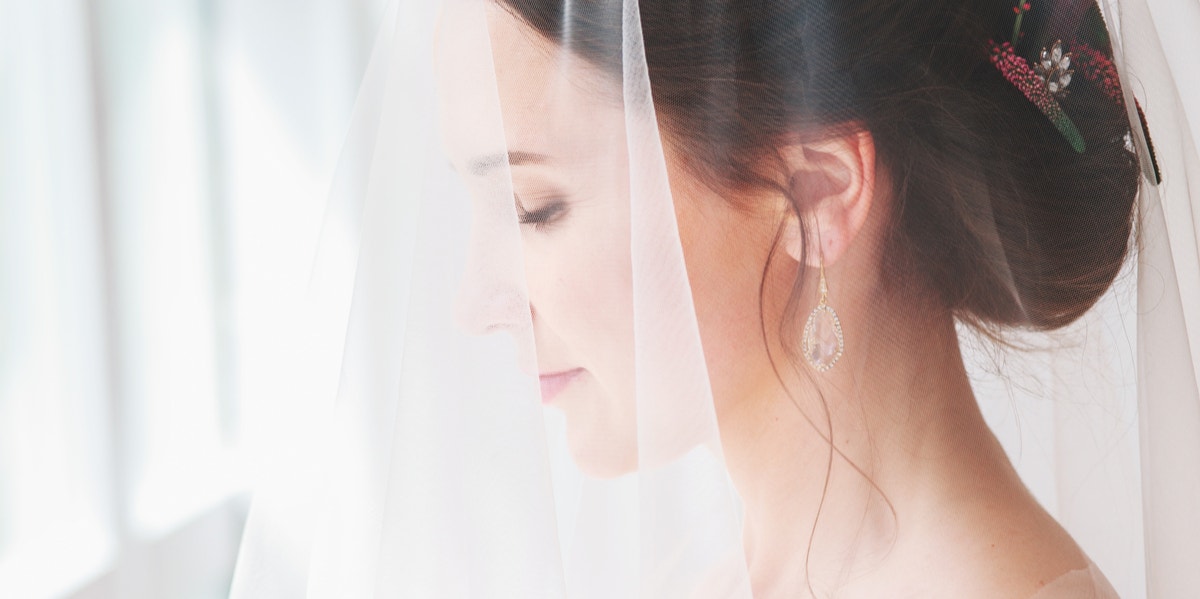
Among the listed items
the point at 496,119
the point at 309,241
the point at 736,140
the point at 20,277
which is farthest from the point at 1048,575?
the point at 309,241

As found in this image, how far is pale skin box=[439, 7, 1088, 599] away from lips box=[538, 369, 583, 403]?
1cm

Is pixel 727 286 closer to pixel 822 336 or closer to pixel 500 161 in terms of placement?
pixel 822 336

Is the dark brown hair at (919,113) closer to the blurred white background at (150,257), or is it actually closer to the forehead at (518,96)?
the forehead at (518,96)

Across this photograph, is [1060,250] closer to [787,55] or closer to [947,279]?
[947,279]

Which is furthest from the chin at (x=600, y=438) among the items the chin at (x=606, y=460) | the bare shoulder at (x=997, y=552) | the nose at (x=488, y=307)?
the bare shoulder at (x=997, y=552)

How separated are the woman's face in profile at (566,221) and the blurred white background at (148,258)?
601mm

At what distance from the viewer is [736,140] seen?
62cm

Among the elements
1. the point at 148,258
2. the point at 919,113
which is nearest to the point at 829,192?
the point at 919,113

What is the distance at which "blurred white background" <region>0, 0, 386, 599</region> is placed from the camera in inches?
54.6

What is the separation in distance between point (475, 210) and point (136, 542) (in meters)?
1.37

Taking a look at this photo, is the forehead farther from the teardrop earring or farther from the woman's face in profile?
the teardrop earring

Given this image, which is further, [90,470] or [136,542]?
[136,542]

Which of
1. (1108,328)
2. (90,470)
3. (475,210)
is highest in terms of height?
(475,210)

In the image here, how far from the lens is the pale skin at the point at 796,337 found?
2.04ft
